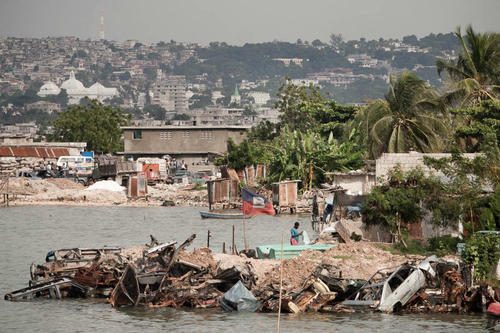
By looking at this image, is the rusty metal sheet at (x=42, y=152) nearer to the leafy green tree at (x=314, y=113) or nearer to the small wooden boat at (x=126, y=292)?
the leafy green tree at (x=314, y=113)

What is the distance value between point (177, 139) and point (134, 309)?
174ft

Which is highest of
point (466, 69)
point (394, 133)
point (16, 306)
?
point (466, 69)

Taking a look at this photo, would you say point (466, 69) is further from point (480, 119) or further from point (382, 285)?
point (382, 285)

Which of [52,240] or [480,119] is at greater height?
[480,119]

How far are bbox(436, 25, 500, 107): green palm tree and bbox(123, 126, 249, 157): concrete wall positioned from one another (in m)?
34.2

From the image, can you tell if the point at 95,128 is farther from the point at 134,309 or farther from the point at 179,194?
the point at 134,309

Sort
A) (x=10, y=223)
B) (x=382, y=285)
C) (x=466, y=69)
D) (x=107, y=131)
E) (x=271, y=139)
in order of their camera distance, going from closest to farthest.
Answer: (x=382, y=285), (x=466, y=69), (x=10, y=223), (x=271, y=139), (x=107, y=131)

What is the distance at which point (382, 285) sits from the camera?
19906 millimetres

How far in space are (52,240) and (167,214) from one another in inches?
435

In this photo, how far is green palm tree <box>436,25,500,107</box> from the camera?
3744 cm

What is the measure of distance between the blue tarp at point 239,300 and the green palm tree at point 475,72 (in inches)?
768

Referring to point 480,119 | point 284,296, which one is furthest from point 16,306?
point 480,119

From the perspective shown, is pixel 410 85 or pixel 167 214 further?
pixel 167 214

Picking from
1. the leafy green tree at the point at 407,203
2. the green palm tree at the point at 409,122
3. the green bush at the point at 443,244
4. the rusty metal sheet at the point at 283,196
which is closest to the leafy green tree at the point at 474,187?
the leafy green tree at the point at 407,203
